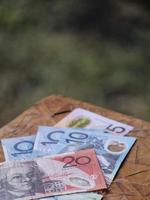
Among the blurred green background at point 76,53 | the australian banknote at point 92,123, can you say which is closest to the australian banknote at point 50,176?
the australian banknote at point 92,123

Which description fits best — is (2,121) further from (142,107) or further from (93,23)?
(93,23)

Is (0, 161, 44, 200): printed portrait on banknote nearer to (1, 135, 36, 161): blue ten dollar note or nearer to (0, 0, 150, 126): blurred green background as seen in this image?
(1, 135, 36, 161): blue ten dollar note

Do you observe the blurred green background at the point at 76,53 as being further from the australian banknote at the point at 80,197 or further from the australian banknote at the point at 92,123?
the australian banknote at the point at 80,197

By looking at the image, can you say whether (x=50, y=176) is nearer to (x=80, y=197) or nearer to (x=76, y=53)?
(x=80, y=197)

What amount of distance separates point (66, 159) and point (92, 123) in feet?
0.61

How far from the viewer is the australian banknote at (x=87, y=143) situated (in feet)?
3.03

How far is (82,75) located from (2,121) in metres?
0.58

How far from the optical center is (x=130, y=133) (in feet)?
3.39

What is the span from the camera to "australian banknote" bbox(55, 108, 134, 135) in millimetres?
1051

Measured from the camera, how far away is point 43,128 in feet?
3.44

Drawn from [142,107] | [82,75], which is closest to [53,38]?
[82,75]

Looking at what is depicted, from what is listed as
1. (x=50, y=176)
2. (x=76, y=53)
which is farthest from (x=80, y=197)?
(x=76, y=53)

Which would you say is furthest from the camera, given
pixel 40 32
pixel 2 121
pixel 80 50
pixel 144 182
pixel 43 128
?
pixel 40 32

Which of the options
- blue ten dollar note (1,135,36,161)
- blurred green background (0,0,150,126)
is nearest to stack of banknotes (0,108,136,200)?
blue ten dollar note (1,135,36,161)
